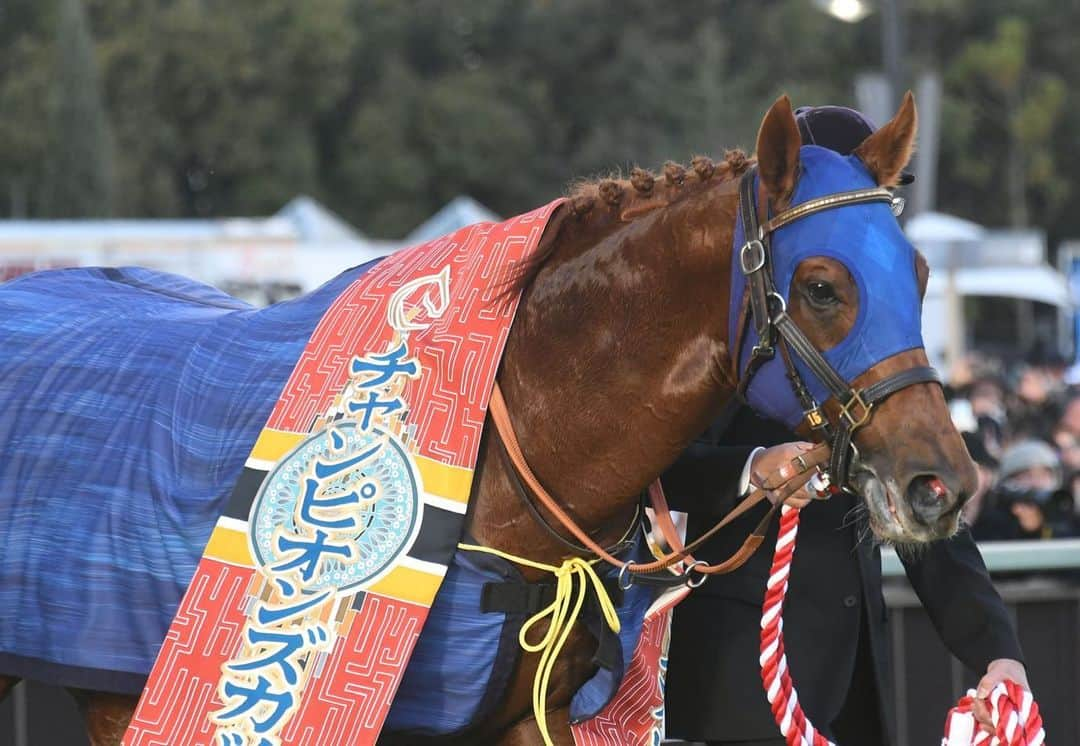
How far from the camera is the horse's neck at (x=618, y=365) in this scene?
3174mm

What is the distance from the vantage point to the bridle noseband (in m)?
2.89

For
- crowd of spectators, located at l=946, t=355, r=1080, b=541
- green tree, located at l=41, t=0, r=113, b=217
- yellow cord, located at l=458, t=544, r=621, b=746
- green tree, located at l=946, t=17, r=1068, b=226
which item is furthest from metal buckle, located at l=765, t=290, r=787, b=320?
green tree, located at l=946, t=17, r=1068, b=226

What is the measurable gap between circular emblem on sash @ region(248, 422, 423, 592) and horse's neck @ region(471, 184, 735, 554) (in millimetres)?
174

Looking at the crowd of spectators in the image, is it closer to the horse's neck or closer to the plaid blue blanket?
the horse's neck

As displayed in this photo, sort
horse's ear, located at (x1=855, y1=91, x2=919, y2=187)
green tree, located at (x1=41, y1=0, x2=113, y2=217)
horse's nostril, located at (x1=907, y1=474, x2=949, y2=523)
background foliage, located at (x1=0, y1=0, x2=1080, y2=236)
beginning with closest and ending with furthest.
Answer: horse's nostril, located at (x1=907, y1=474, x2=949, y2=523) → horse's ear, located at (x1=855, y1=91, x2=919, y2=187) → green tree, located at (x1=41, y1=0, x2=113, y2=217) → background foliage, located at (x1=0, y1=0, x2=1080, y2=236)

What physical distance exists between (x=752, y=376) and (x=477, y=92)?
44.3 meters

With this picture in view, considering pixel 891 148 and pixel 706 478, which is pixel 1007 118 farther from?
pixel 891 148

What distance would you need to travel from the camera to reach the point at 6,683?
378 cm

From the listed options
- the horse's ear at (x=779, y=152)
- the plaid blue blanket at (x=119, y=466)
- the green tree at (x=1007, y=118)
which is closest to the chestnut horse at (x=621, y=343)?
the horse's ear at (x=779, y=152)

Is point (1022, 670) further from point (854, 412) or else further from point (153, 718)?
point (153, 718)

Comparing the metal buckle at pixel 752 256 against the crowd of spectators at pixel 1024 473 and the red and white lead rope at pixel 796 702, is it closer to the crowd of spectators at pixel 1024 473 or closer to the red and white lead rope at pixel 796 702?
the red and white lead rope at pixel 796 702

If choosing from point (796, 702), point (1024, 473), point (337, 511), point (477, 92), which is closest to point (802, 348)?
point (796, 702)

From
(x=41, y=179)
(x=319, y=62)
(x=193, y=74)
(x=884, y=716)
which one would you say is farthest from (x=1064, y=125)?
(x=884, y=716)

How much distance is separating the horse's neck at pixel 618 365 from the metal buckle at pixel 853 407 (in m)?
0.31
